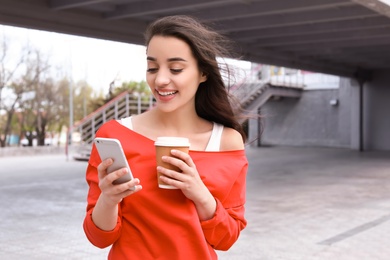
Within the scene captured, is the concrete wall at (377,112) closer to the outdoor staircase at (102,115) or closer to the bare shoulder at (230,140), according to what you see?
the outdoor staircase at (102,115)

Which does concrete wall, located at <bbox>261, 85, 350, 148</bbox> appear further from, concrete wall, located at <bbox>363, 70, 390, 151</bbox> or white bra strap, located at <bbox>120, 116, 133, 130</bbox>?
white bra strap, located at <bbox>120, 116, 133, 130</bbox>

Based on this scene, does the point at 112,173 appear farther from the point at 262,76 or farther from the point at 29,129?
the point at 29,129

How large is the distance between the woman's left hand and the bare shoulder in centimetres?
26

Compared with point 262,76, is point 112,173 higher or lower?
lower

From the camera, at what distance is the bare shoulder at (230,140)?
1835 mm

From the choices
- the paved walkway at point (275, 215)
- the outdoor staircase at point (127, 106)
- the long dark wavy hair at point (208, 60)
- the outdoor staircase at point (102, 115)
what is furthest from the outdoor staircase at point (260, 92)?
the long dark wavy hair at point (208, 60)

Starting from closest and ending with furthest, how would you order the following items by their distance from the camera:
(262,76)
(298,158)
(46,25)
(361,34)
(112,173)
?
(112,173), (46,25), (361,34), (298,158), (262,76)

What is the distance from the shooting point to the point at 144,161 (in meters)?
1.65

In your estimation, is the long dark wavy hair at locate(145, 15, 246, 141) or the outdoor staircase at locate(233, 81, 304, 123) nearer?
the long dark wavy hair at locate(145, 15, 246, 141)

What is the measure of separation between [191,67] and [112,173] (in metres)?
0.46

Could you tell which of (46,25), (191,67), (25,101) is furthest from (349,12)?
(25,101)

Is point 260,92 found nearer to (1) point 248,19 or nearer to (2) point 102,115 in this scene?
(2) point 102,115

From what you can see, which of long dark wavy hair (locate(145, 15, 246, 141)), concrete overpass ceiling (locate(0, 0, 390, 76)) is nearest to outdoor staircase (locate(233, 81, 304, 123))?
concrete overpass ceiling (locate(0, 0, 390, 76))

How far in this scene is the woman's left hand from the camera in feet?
4.83
